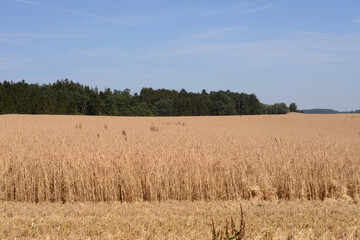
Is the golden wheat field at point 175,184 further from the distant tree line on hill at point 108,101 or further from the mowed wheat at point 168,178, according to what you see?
the distant tree line on hill at point 108,101

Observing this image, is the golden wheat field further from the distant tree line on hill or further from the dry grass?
the distant tree line on hill

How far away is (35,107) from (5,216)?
6968cm

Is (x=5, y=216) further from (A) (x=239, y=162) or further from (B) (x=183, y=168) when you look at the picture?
(A) (x=239, y=162)

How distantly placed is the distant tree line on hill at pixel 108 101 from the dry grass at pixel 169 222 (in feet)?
212

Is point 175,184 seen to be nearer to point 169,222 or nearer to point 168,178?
point 168,178

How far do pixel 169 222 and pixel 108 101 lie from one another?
312 ft

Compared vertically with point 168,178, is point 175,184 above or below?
below

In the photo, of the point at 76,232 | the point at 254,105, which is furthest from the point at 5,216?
the point at 254,105

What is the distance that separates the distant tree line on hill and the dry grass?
64.6 metres

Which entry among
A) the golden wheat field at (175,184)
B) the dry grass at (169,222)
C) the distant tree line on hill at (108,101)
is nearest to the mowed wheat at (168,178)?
the golden wheat field at (175,184)

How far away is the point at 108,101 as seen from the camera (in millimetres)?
99250

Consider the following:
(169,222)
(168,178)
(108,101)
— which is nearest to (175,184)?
(168,178)

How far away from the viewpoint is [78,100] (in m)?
95.3

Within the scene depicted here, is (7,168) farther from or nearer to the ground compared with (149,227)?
farther from the ground
